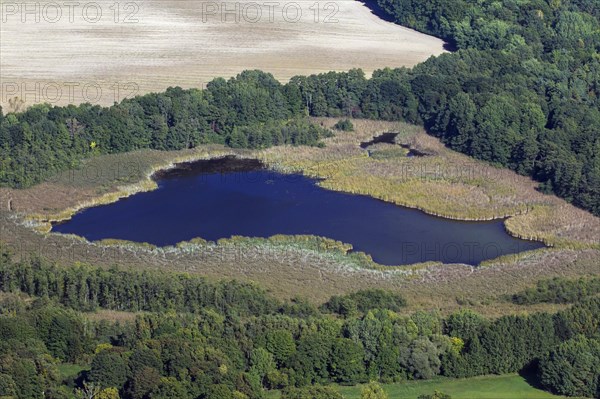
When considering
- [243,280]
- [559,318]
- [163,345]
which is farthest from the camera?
[243,280]

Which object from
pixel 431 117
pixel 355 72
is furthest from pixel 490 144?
pixel 355 72

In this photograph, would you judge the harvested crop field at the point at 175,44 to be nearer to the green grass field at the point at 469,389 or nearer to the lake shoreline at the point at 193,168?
the lake shoreline at the point at 193,168

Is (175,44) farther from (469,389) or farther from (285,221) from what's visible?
(469,389)

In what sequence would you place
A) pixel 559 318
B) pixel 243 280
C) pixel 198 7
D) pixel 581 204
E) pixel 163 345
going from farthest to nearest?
pixel 198 7 < pixel 581 204 < pixel 243 280 < pixel 559 318 < pixel 163 345

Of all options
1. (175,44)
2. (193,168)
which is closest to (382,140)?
(193,168)

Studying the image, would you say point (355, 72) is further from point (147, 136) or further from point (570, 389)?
point (570, 389)

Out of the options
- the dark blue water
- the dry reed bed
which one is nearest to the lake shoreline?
the dark blue water
